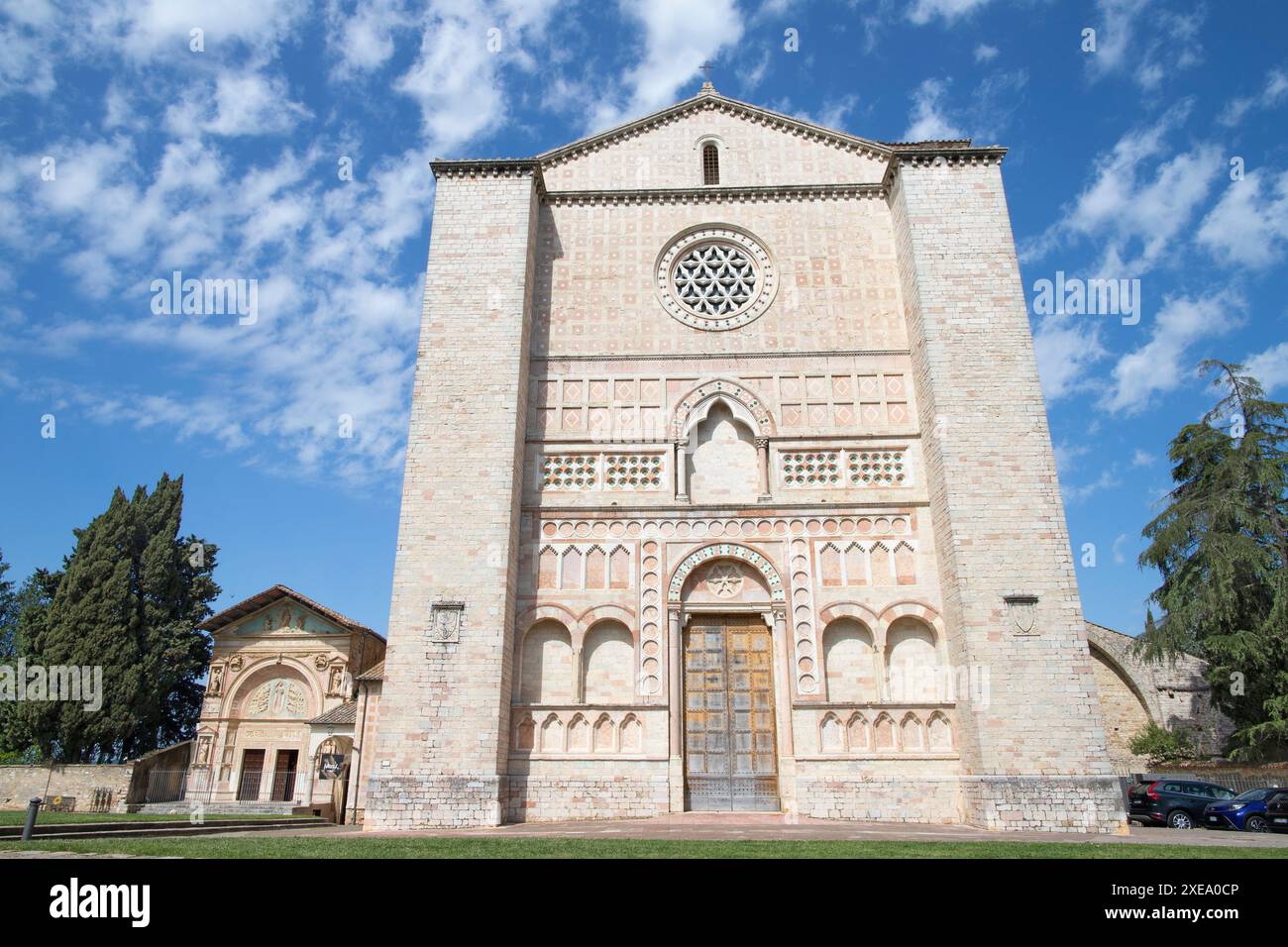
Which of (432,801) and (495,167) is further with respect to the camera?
(495,167)

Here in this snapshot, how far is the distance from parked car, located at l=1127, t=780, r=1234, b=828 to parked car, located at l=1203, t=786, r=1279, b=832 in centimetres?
30

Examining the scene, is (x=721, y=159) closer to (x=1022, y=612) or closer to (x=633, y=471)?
(x=633, y=471)

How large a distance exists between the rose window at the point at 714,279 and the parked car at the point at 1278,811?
14304 millimetres

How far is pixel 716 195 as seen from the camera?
58.1ft

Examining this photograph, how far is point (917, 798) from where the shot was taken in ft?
43.0

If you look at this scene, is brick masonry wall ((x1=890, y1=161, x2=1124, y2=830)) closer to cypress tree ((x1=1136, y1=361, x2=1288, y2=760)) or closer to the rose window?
the rose window

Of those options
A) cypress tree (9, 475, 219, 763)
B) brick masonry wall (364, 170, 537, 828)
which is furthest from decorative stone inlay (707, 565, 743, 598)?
cypress tree (9, 475, 219, 763)

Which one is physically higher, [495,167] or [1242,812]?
[495,167]

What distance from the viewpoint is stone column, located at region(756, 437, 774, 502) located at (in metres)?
15.4

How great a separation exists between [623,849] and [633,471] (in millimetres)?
8669

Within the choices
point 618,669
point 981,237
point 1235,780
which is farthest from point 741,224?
point 1235,780

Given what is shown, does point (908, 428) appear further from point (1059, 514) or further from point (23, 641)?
point (23, 641)

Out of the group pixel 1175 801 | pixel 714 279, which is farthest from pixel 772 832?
pixel 1175 801
